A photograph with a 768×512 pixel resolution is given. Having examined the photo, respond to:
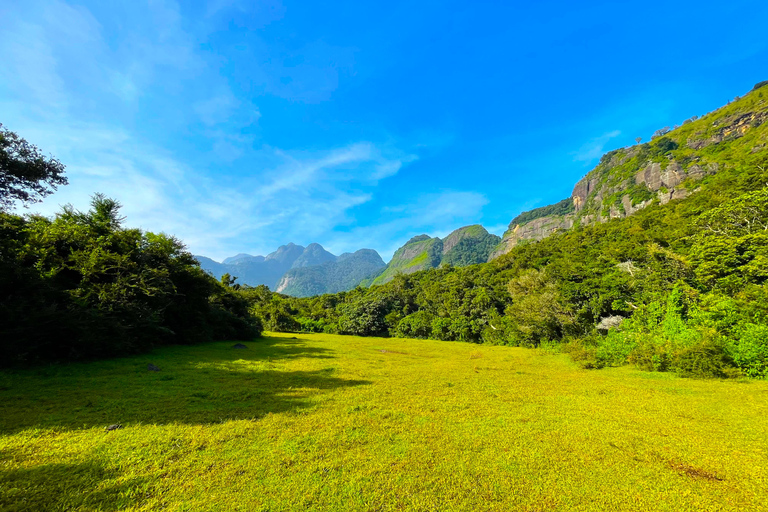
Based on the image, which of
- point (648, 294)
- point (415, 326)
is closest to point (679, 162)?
point (648, 294)

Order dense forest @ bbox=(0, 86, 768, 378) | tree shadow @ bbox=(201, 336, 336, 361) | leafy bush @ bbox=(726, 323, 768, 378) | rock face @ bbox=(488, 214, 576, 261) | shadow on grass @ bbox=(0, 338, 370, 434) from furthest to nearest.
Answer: rock face @ bbox=(488, 214, 576, 261) < tree shadow @ bbox=(201, 336, 336, 361) < dense forest @ bbox=(0, 86, 768, 378) < leafy bush @ bbox=(726, 323, 768, 378) < shadow on grass @ bbox=(0, 338, 370, 434)

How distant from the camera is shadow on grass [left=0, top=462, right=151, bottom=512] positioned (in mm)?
3785

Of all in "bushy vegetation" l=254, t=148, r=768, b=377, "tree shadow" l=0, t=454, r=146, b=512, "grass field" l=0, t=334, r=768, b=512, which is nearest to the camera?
"tree shadow" l=0, t=454, r=146, b=512

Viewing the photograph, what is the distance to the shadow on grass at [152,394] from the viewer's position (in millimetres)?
6816

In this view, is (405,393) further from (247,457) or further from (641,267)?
(641,267)

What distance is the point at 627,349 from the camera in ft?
59.4

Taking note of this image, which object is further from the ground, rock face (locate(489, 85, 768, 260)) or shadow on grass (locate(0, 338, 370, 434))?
rock face (locate(489, 85, 768, 260))

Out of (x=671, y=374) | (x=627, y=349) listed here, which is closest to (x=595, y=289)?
(x=627, y=349)

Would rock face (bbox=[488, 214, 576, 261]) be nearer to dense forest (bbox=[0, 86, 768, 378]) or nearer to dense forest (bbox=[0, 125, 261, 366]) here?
dense forest (bbox=[0, 86, 768, 378])

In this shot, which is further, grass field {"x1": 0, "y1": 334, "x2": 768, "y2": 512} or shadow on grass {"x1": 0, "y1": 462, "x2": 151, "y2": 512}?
grass field {"x1": 0, "y1": 334, "x2": 768, "y2": 512}

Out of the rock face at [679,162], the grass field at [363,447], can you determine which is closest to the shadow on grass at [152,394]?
the grass field at [363,447]

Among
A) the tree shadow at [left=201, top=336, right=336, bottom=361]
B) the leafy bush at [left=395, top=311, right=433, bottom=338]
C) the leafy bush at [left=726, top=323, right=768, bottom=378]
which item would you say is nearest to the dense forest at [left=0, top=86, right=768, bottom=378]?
the leafy bush at [left=726, top=323, right=768, bottom=378]

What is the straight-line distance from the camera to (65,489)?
13.5 ft

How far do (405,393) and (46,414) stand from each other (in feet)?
33.4
